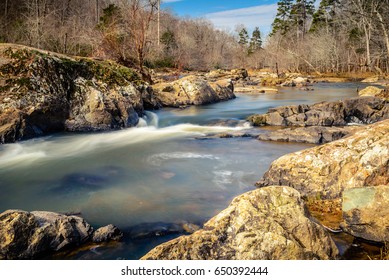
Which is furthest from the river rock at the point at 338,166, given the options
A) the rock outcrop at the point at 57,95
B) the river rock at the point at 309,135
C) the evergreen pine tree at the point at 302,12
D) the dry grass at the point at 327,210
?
the evergreen pine tree at the point at 302,12

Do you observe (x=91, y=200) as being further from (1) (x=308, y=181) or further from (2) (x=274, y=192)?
(1) (x=308, y=181)

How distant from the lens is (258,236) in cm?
332

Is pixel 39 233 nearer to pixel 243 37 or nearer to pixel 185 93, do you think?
pixel 185 93

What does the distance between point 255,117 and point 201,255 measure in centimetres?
1071

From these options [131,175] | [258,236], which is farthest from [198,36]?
[258,236]

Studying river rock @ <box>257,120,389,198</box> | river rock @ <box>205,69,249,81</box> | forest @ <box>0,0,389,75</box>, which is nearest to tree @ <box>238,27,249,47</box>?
forest @ <box>0,0,389,75</box>

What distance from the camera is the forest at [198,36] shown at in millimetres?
16877

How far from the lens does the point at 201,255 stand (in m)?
3.19

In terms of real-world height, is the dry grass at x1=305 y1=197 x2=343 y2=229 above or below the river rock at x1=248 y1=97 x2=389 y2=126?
below

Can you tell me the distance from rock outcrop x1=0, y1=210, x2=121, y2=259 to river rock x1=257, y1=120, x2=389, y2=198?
3272 millimetres

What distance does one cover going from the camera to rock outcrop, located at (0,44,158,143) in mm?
10023

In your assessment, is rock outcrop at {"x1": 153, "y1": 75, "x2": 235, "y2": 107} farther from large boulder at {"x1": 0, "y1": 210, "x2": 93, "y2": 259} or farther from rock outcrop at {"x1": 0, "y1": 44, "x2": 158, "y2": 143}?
large boulder at {"x1": 0, "y1": 210, "x2": 93, "y2": 259}

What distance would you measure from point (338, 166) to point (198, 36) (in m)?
70.7
